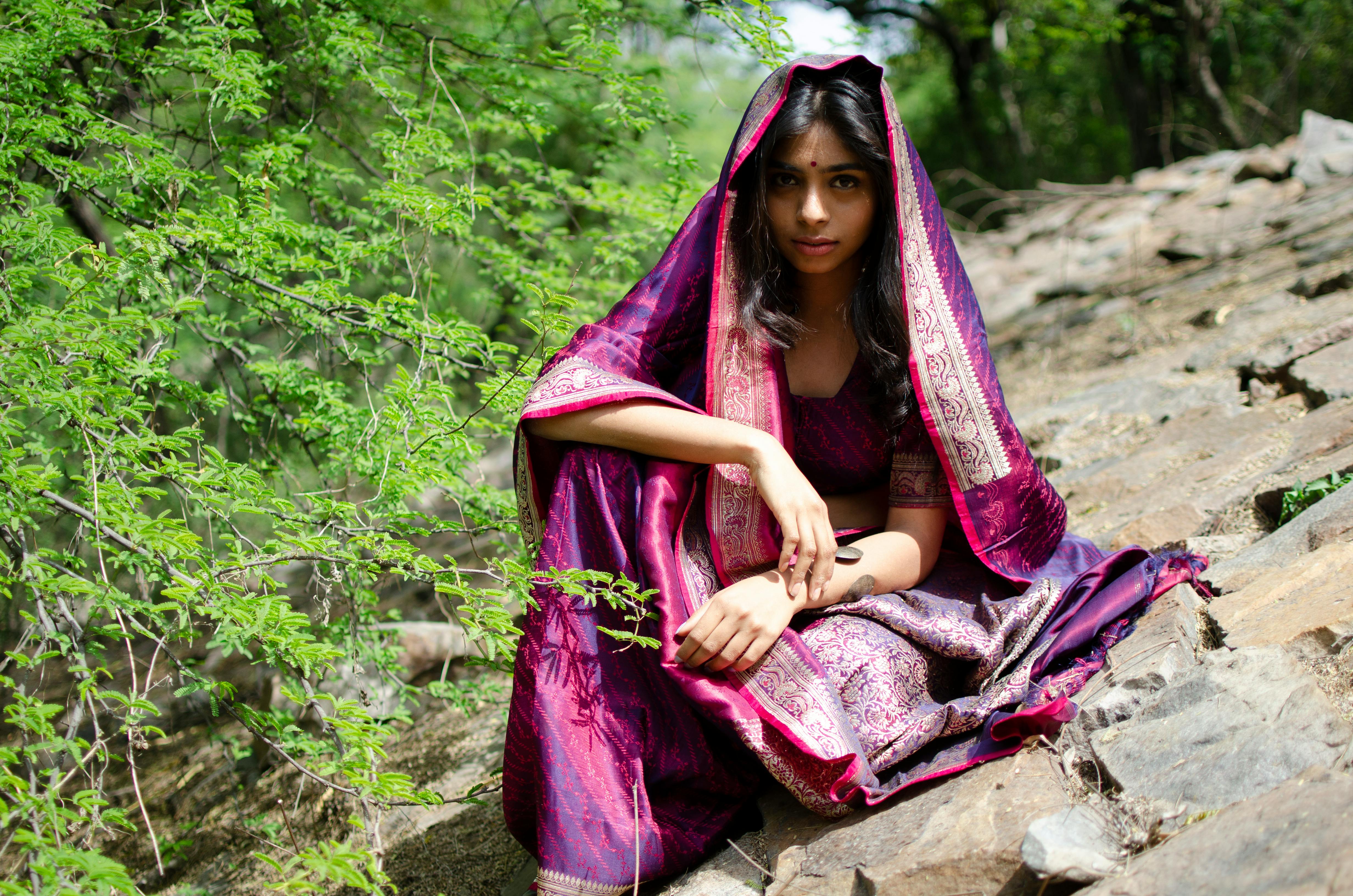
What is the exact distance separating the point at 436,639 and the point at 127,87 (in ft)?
6.73

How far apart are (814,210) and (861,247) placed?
202mm

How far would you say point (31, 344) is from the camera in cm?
146

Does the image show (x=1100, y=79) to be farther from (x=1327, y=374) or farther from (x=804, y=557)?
(x=804, y=557)

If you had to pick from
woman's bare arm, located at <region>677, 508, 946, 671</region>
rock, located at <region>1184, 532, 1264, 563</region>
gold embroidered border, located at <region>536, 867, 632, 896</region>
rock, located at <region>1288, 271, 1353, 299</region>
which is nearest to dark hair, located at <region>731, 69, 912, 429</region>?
woman's bare arm, located at <region>677, 508, 946, 671</region>

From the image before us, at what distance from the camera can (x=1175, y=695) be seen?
5.34 feet

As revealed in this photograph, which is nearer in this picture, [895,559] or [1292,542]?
[895,559]

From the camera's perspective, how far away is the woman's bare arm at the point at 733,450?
172 centimetres

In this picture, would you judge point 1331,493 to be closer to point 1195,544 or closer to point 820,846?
point 1195,544

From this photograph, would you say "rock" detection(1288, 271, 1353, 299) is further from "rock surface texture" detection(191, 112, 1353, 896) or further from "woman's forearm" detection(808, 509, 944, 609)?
"woman's forearm" detection(808, 509, 944, 609)

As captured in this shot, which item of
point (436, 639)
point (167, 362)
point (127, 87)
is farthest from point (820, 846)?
point (127, 87)

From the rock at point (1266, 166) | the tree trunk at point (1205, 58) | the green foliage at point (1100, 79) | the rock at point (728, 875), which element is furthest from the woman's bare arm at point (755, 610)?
the tree trunk at point (1205, 58)

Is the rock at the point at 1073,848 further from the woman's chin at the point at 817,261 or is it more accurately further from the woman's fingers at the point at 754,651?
the woman's chin at the point at 817,261

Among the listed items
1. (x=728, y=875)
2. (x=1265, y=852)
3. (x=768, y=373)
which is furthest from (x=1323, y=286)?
(x=728, y=875)

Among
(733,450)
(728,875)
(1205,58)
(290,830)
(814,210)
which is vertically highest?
(1205,58)
